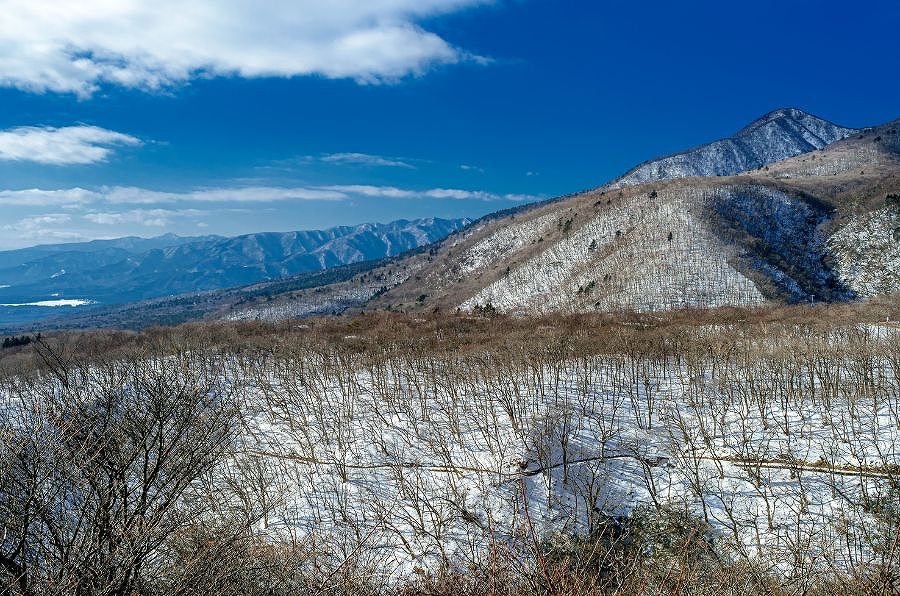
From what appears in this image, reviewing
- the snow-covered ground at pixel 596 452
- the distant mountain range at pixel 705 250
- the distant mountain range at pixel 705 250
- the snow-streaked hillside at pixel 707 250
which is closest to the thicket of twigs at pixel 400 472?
the snow-covered ground at pixel 596 452

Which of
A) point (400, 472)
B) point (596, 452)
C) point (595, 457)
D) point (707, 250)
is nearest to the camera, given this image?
point (400, 472)

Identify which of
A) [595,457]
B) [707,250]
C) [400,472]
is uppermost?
[707,250]

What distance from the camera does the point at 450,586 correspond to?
36.0 feet

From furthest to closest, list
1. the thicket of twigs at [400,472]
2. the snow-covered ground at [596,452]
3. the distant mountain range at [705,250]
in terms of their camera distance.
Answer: the distant mountain range at [705,250]
the snow-covered ground at [596,452]
the thicket of twigs at [400,472]

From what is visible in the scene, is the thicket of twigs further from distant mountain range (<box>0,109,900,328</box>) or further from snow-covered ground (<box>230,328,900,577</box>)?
distant mountain range (<box>0,109,900,328</box>)

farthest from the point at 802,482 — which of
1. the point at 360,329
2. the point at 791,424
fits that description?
the point at 360,329

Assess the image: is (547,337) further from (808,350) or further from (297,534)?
(297,534)

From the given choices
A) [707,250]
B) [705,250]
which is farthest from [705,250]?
[707,250]

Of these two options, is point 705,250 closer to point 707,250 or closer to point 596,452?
point 707,250

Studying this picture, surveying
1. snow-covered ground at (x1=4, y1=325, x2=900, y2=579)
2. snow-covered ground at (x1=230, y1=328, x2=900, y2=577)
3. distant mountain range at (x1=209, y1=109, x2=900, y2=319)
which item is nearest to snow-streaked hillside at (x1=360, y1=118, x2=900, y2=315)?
distant mountain range at (x1=209, y1=109, x2=900, y2=319)

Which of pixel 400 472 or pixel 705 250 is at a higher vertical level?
pixel 705 250

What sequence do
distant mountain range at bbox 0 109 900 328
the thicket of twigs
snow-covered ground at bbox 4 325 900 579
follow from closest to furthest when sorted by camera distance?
the thicket of twigs → snow-covered ground at bbox 4 325 900 579 → distant mountain range at bbox 0 109 900 328

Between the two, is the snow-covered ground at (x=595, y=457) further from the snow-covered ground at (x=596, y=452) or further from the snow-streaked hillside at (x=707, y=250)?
the snow-streaked hillside at (x=707, y=250)

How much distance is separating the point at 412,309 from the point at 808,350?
85.7 m
